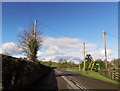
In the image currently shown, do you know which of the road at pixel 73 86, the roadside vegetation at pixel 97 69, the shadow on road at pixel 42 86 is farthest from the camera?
the roadside vegetation at pixel 97 69

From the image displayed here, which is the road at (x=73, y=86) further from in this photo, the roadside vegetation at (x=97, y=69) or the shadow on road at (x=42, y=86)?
the roadside vegetation at (x=97, y=69)

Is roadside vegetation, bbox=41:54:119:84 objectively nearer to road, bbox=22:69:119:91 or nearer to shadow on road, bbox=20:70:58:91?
road, bbox=22:69:119:91

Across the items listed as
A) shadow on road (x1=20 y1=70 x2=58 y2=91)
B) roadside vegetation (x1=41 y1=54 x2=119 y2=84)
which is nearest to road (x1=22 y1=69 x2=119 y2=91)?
shadow on road (x1=20 y1=70 x2=58 y2=91)

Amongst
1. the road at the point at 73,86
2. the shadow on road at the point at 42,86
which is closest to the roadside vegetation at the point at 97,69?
the road at the point at 73,86

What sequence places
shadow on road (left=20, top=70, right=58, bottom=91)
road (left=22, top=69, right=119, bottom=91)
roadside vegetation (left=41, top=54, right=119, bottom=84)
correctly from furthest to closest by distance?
roadside vegetation (left=41, top=54, right=119, bottom=84)
road (left=22, top=69, right=119, bottom=91)
shadow on road (left=20, top=70, right=58, bottom=91)

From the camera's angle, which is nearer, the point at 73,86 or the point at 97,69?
the point at 73,86

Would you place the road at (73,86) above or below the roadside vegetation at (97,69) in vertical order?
above

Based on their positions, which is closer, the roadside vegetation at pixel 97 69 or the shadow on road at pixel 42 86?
the shadow on road at pixel 42 86

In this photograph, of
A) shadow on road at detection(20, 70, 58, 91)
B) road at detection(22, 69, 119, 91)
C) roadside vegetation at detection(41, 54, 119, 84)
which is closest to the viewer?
shadow on road at detection(20, 70, 58, 91)

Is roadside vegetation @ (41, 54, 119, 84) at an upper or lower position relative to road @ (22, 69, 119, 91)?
lower

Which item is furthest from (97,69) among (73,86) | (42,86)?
(42,86)

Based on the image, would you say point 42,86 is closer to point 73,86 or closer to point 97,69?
point 73,86

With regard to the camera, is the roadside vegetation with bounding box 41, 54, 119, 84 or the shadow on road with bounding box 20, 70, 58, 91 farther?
the roadside vegetation with bounding box 41, 54, 119, 84

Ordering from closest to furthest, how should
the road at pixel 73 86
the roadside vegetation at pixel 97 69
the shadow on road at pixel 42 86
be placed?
the shadow on road at pixel 42 86
the road at pixel 73 86
the roadside vegetation at pixel 97 69
